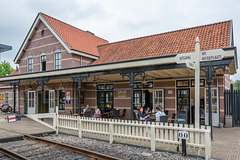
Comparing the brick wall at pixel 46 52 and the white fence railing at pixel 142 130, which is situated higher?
the brick wall at pixel 46 52

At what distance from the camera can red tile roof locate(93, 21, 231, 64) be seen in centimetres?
1063

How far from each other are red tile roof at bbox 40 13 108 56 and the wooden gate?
397 inches

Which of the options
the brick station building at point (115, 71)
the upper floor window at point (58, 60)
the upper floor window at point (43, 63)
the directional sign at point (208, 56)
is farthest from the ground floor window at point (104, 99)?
the directional sign at point (208, 56)

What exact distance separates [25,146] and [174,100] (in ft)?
26.8

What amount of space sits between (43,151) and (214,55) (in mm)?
5697

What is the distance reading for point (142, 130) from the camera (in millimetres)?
6492

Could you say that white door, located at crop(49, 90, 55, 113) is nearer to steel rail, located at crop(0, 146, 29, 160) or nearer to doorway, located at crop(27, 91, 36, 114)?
doorway, located at crop(27, 91, 36, 114)

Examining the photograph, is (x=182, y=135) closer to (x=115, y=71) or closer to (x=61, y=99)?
(x=115, y=71)

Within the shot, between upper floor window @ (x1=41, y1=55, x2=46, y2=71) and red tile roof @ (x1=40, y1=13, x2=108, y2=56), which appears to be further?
upper floor window @ (x1=41, y1=55, x2=46, y2=71)

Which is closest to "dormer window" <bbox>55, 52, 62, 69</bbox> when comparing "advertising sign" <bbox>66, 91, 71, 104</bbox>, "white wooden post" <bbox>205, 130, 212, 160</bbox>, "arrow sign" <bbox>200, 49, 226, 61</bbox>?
"advertising sign" <bbox>66, 91, 71, 104</bbox>

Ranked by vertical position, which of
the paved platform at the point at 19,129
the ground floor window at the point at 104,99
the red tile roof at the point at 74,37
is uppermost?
the red tile roof at the point at 74,37

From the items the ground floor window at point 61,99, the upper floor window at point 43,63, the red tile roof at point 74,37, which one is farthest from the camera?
the upper floor window at point 43,63

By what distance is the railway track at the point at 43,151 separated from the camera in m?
5.45

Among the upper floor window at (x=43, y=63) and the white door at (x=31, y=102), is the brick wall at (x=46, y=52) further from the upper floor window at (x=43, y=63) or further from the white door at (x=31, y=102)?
the white door at (x=31, y=102)
